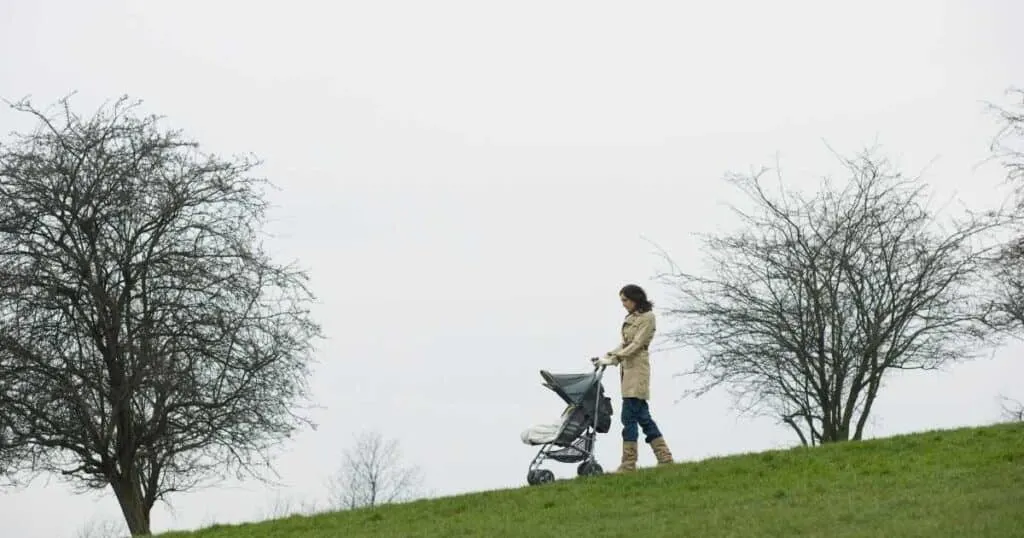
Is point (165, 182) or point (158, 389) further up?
point (165, 182)

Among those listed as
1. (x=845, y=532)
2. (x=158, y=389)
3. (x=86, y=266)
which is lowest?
(x=845, y=532)

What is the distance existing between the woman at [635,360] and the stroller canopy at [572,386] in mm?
371

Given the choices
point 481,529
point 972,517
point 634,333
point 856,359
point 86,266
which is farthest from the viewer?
point 856,359

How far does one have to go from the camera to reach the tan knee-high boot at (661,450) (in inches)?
691

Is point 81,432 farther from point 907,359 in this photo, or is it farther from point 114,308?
point 907,359

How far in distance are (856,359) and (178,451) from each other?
12.8 meters

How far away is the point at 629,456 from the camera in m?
17.4

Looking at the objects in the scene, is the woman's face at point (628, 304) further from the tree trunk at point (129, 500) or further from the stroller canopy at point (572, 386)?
the tree trunk at point (129, 500)

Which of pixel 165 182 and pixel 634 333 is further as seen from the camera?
pixel 165 182

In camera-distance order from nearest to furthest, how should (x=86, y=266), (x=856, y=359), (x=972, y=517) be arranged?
(x=972, y=517) < (x=86, y=266) < (x=856, y=359)

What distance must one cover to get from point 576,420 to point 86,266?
10246mm

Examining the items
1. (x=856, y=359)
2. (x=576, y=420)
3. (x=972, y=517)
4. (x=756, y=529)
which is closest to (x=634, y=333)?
(x=576, y=420)

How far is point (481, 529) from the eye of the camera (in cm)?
1502

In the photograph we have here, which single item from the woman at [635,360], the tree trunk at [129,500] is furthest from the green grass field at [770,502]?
the tree trunk at [129,500]
